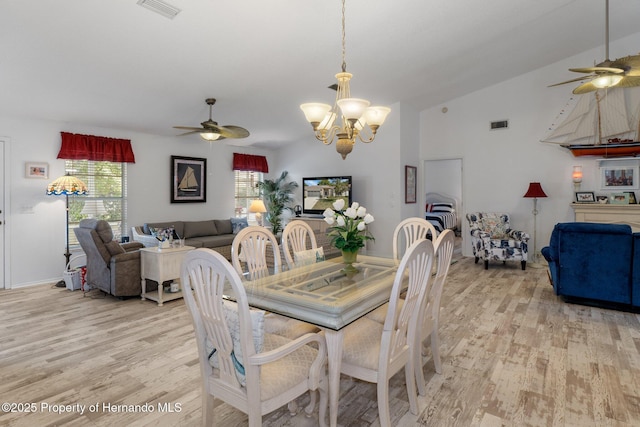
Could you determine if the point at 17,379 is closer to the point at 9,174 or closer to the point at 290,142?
the point at 9,174

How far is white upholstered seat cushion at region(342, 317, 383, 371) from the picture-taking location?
6.00 feet

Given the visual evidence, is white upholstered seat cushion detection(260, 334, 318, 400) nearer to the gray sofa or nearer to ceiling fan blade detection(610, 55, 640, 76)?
ceiling fan blade detection(610, 55, 640, 76)

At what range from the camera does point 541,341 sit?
304 cm

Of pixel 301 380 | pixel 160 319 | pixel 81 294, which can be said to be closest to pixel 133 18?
pixel 160 319

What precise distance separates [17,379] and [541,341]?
4.06 meters

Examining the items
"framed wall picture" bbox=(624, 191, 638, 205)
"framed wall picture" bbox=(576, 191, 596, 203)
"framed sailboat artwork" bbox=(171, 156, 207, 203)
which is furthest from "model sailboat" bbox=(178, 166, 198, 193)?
"framed wall picture" bbox=(624, 191, 638, 205)

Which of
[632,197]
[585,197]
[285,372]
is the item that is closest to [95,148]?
[285,372]

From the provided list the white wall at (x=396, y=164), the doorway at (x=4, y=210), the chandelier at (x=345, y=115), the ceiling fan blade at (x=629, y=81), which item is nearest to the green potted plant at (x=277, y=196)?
the white wall at (x=396, y=164)

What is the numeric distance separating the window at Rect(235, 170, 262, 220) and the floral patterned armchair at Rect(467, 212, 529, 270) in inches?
183

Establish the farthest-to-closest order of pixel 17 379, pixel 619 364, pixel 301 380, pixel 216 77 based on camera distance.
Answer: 1. pixel 216 77
2. pixel 619 364
3. pixel 17 379
4. pixel 301 380

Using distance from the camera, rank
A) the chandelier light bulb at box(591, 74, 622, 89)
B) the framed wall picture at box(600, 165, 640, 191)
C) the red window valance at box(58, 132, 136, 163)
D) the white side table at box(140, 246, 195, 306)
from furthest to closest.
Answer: the framed wall picture at box(600, 165, 640, 191) → the red window valance at box(58, 132, 136, 163) → the white side table at box(140, 246, 195, 306) → the chandelier light bulb at box(591, 74, 622, 89)

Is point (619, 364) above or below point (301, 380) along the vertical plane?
below

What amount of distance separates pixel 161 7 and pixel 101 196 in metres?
3.83

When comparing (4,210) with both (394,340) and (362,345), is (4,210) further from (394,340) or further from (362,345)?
(394,340)
